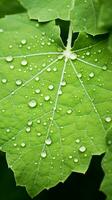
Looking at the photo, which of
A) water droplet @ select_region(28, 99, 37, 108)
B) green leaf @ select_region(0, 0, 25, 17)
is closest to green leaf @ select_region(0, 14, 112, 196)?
water droplet @ select_region(28, 99, 37, 108)

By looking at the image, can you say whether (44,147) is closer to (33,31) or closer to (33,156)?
(33,156)

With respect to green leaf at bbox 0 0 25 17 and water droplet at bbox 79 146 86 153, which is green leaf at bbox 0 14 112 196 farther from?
green leaf at bbox 0 0 25 17

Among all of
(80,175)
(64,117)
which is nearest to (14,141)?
(64,117)

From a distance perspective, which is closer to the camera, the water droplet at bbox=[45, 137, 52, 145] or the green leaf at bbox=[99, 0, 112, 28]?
the green leaf at bbox=[99, 0, 112, 28]

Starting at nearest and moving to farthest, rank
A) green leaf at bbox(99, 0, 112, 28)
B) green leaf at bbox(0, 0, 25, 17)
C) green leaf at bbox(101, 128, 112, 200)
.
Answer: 1. green leaf at bbox(99, 0, 112, 28)
2. green leaf at bbox(101, 128, 112, 200)
3. green leaf at bbox(0, 0, 25, 17)

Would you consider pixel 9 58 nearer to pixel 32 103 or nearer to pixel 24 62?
pixel 24 62

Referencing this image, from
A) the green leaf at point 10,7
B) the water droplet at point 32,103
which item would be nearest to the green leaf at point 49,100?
the water droplet at point 32,103

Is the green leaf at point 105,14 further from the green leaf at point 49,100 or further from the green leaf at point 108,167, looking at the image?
the green leaf at point 108,167
